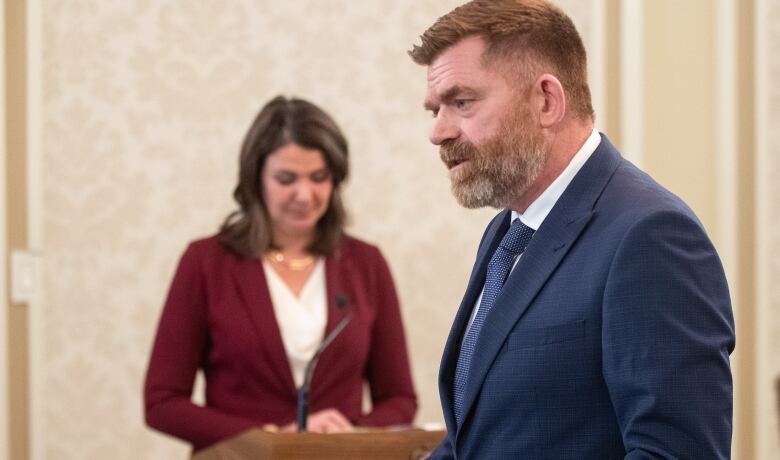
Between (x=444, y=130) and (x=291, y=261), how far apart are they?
1508 millimetres

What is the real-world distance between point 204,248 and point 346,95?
3.96 feet

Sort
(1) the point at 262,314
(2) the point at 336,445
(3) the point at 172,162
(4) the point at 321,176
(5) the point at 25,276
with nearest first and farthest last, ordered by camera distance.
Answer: (2) the point at 336,445, (1) the point at 262,314, (4) the point at 321,176, (5) the point at 25,276, (3) the point at 172,162

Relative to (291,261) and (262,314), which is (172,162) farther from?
(262,314)

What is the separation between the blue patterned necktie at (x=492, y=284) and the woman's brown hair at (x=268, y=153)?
1410 mm

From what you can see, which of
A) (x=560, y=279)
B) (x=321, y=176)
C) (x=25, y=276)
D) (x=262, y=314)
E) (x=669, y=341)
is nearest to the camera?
(x=669, y=341)

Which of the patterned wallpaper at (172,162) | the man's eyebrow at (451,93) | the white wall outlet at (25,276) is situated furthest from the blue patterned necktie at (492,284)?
the white wall outlet at (25,276)

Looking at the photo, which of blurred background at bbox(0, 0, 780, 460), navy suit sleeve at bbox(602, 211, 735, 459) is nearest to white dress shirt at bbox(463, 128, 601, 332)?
navy suit sleeve at bbox(602, 211, 735, 459)

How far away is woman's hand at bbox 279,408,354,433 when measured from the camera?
3092 millimetres

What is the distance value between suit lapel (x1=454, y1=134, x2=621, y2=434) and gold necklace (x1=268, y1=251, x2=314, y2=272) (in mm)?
1578

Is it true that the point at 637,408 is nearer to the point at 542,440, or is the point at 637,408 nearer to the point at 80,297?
the point at 542,440

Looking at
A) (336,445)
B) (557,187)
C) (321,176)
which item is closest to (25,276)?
(321,176)

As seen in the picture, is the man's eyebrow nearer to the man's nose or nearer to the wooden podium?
the man's nose

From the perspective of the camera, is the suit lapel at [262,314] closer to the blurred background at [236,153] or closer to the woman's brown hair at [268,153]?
the woman's brown hair at [268,153]

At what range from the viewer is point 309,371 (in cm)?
313
